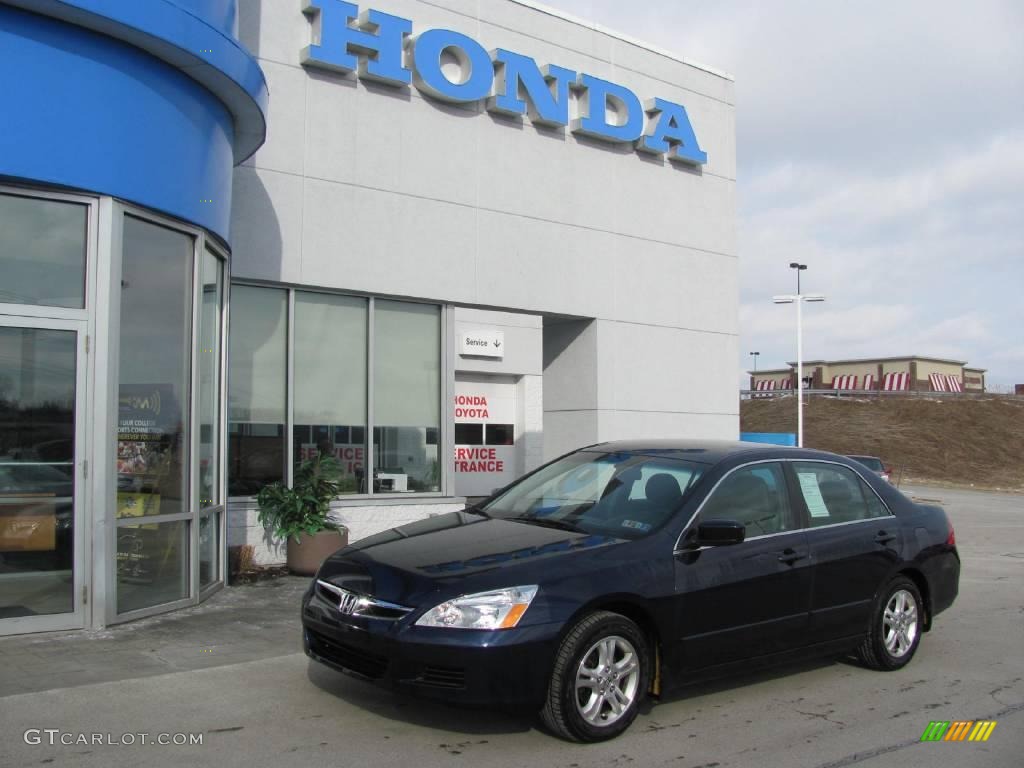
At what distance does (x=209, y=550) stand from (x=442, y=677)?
506 centimetres

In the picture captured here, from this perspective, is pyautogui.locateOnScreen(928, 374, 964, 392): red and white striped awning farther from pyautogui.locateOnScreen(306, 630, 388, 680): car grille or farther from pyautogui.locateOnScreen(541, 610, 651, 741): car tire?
pyautogui.locateOnScreen(306, 630, 388, 680): car grille

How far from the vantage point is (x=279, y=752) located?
5023mm

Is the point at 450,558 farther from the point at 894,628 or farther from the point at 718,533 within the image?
the point at 894,628

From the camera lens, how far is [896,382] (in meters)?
76.0

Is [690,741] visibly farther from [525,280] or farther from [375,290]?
[525,280]

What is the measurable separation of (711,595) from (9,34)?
6178mm

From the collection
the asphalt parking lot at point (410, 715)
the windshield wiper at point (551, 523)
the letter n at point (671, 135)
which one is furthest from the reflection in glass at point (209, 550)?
the letter n at point (671, 135)

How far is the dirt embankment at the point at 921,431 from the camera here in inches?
1879

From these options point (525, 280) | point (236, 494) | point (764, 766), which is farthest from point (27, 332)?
point (525, 280)

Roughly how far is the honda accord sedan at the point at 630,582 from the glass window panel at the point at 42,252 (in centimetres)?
339

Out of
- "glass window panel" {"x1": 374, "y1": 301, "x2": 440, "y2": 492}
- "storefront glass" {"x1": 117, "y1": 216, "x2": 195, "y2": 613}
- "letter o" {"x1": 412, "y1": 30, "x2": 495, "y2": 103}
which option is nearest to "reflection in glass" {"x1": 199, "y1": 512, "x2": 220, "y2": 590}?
"storefront glass" {"x1": 117, "y1": 216, "x2": 195, "y2": 613}

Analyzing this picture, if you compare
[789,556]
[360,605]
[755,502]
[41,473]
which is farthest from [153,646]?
[789,556]

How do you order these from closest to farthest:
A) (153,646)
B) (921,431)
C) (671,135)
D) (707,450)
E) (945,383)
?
(707,450)
(153,646)
(671,135)
(921,431)
(945,383)

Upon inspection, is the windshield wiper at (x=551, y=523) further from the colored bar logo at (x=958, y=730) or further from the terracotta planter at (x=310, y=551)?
the terracotta planter at (x=310, y=551)
